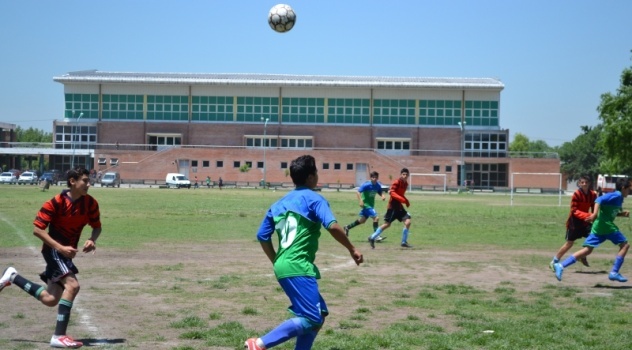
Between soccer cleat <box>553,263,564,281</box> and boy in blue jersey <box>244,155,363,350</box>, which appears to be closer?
boy in blue jersey <box>244,155,363,350</box>

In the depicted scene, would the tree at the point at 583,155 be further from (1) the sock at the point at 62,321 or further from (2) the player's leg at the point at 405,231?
(1) the sock at the point at 62,321

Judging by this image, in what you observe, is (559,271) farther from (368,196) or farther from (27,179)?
(27,179)

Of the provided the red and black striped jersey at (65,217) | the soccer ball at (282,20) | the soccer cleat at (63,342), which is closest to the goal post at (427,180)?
the soccer ball at (282,20)

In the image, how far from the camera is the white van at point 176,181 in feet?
289

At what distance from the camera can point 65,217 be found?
9625 millimetres

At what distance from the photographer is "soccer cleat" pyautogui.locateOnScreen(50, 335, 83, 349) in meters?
8.96

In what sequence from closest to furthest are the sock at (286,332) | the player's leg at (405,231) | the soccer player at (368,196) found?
1. the sock at (286,332)
2. the player's leg at (405,231)
3. the soccer player at (368,196)

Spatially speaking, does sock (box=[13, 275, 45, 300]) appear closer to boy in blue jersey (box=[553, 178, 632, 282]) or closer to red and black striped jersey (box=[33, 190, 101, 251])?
red and black striped jersey (box=[33, 190, 101, 251])

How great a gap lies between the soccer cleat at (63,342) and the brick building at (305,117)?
8960cm

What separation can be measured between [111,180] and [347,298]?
253ft

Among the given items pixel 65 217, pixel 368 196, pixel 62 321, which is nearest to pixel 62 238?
pixel 65 217

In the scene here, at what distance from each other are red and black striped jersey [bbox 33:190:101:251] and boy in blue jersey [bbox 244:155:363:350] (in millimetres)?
2925

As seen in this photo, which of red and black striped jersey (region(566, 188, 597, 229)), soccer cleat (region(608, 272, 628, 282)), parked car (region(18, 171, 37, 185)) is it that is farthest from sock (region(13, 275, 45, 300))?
parked car (region(18, 171, 37, 185))

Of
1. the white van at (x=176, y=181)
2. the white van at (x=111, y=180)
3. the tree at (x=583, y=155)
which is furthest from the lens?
the tree at (x=583, y=155)
